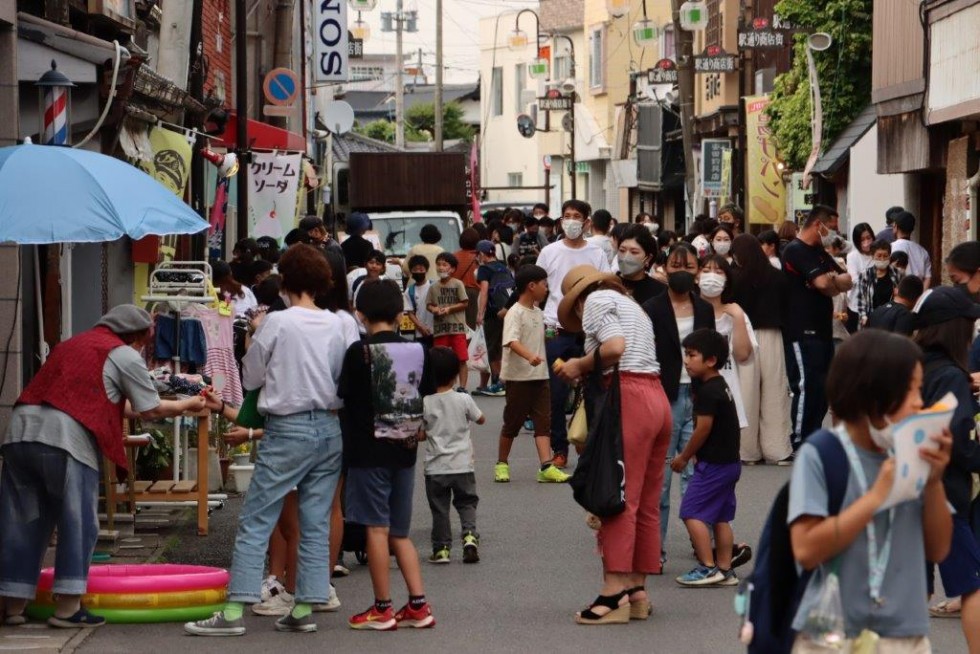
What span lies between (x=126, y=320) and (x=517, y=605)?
8.55 ft

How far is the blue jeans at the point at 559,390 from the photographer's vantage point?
1407 cm

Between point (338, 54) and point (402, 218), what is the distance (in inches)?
333

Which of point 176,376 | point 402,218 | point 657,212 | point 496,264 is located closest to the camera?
point 176,376

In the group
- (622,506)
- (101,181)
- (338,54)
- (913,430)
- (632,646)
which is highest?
(338,54)

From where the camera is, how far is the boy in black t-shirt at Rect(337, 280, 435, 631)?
27.4 ft

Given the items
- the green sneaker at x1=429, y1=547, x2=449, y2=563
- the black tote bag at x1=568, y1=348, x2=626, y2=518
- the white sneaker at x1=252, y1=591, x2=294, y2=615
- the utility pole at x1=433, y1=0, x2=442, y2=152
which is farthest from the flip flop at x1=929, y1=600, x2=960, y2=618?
the utility pole at x1=433, y1=0, x2=442, y2=152

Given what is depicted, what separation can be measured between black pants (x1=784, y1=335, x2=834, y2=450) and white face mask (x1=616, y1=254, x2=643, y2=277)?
16.1ft

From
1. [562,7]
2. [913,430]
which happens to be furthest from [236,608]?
[562,7]

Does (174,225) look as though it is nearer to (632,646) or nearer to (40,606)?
(40,606)

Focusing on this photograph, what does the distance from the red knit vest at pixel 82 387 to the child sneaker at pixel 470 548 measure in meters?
2.71

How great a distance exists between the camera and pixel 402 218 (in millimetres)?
28141

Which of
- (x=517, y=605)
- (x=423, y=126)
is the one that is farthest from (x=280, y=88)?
(x=423, y=126)

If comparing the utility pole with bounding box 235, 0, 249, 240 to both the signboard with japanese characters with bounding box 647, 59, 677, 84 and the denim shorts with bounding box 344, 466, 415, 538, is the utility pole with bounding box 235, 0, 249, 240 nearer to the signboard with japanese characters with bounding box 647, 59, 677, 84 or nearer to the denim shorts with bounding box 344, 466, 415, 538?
the denim shorts with bounding box 344, 466, 415, 538

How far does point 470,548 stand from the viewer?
10.5m
